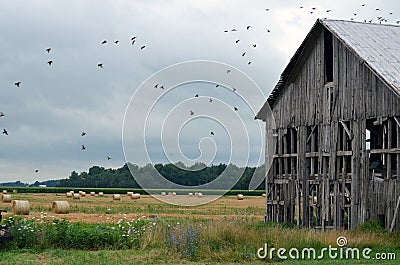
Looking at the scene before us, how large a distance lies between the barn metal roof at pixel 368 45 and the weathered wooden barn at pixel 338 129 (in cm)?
4

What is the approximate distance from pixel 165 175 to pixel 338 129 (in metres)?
8.45

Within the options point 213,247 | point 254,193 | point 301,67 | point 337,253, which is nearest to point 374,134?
point 301,67

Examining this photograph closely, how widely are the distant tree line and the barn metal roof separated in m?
5.11

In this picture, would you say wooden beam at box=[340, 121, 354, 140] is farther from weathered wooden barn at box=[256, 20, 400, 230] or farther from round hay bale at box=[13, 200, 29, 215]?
round hay bale at box=[13, 200, 29, 215]

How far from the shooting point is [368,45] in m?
26.6

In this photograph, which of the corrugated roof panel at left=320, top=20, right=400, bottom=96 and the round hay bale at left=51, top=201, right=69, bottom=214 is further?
the round hay bale at left=51, top=201, right=69, bottom=214

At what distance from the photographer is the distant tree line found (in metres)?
27.2

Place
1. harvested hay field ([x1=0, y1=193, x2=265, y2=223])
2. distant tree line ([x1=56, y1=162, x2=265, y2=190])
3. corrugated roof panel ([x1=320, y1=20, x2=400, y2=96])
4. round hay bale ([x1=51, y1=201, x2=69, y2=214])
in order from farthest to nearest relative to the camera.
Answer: round hay bale ([x1=51, y1=201, x2=69, y2=214])
harvested hay field ([x1=0, y1=193, x2=265, y2=223])
distant tree line ([x1=56, y1=162, x2=265, y2=190])
corrugated roof panel ([x1=320, y1=20, x2=400, y2=96])

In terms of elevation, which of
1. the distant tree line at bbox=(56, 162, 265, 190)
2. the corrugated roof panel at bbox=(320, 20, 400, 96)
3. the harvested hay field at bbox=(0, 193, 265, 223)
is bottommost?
the harvested hay field at bbox=(0, 193, 265, 223)

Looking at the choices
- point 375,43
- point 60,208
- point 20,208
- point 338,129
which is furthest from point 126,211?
point 375,43

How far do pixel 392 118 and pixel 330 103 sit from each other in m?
4.03

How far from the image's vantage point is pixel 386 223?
24047mm

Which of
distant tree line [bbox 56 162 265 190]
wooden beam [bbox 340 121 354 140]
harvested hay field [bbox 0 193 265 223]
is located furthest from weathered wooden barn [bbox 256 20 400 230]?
harvested hay field [bbox 0 193 265 223]

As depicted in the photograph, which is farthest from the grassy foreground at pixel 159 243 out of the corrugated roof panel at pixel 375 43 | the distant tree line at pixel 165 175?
the corrugated roof panel at pixel 375 43
